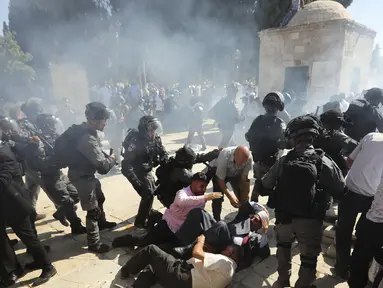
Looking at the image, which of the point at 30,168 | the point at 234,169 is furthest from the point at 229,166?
the point at 30,168

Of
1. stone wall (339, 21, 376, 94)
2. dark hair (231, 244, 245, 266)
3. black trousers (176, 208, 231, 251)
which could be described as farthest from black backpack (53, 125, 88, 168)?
stone wall (339, 21, 376, 94)

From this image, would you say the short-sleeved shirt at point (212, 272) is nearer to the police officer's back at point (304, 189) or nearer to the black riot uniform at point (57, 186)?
the police officer's back at point (304, 189)

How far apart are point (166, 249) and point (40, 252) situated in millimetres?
1272

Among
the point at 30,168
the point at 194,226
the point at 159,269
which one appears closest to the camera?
the point at 159,269

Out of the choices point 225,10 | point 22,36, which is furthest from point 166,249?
point 225,10

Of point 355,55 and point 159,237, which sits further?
point 355,55

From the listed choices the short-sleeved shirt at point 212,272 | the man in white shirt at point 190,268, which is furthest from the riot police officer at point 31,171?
the short-sleeved shirt at point 212,272

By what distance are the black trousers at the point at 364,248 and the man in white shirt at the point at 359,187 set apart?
0.97ft

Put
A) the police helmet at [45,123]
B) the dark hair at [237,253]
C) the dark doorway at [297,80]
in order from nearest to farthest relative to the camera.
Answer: the dark hair at [237,253] → the police helmet at [45,123] → the dark doorway at [297,80]

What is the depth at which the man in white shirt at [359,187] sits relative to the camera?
7.82 ft

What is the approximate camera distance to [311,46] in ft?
30.0

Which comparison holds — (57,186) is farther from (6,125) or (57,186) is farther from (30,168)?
(6,125)

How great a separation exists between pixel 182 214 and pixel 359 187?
1.73m

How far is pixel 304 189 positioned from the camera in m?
2.15
